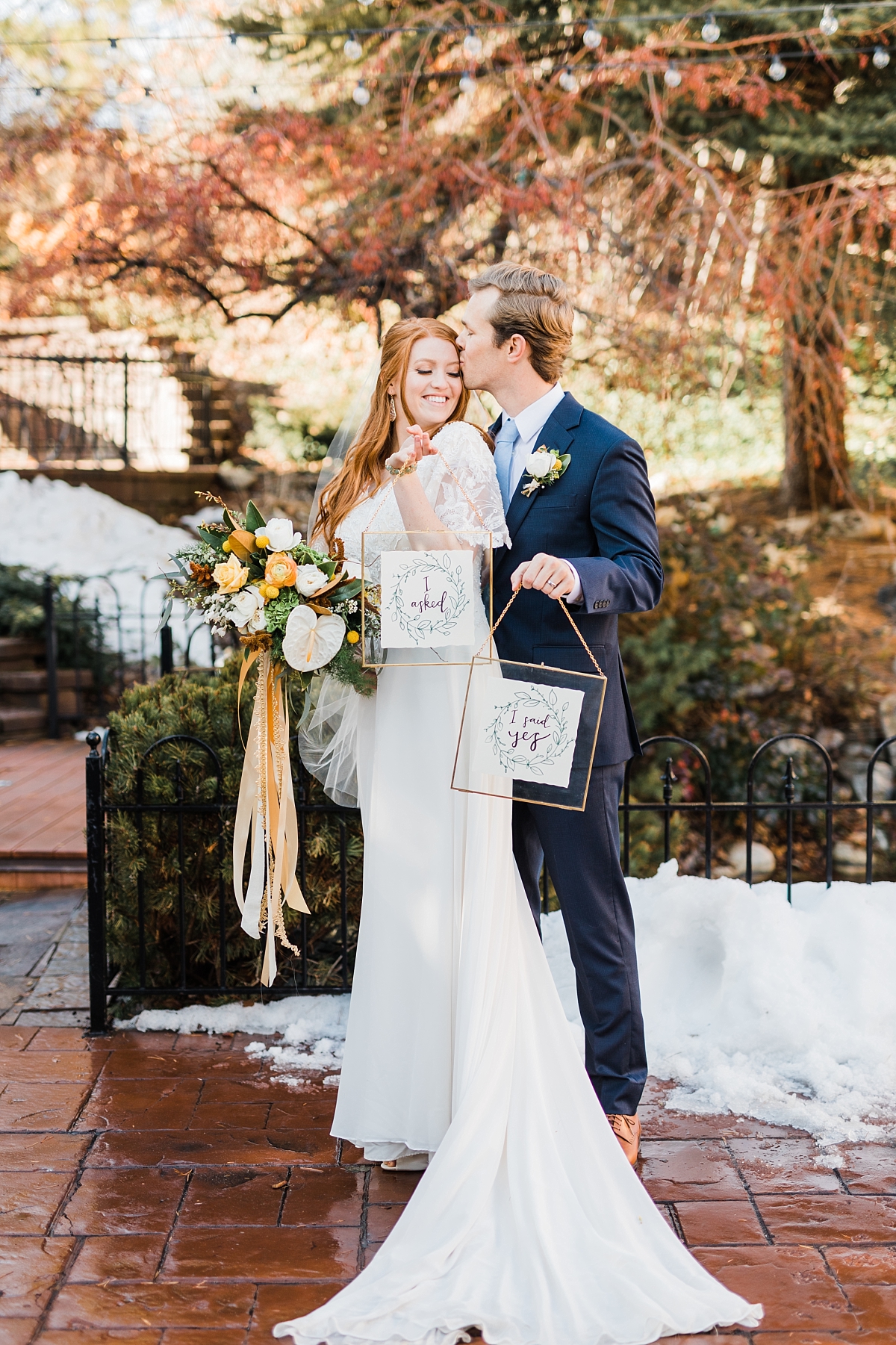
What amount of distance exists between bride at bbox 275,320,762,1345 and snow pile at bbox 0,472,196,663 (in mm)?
6619

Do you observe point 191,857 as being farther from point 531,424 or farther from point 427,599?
point 531,424

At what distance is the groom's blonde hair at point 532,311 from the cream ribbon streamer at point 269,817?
1058 millimetres

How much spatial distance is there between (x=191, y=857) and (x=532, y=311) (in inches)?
87.9

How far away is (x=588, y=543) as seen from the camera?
2795mm

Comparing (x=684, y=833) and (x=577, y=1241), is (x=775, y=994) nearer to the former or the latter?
(x=577, y=1241)

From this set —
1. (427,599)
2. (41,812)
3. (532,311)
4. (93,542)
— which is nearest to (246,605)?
(427,599)

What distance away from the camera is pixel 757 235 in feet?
23.0

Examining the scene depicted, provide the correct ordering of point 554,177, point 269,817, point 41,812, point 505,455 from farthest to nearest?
point 554,177
point 41,812
point 269,817
point 505,455

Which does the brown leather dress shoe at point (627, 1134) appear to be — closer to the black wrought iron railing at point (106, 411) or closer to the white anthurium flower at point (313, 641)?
the white anthurium flower at point (313, 641)

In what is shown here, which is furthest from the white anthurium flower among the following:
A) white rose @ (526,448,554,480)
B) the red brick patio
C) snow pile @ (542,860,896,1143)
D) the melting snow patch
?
snow pile @ (542,860,896,1143)

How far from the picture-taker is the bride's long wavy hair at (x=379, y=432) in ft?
9.44

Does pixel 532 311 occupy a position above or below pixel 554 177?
below

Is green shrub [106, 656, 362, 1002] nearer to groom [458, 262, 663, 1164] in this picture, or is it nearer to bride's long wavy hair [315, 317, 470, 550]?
bride's long wavy hair [315, 317, 470, 550]

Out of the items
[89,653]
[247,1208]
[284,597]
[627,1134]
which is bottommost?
[247,1208]
